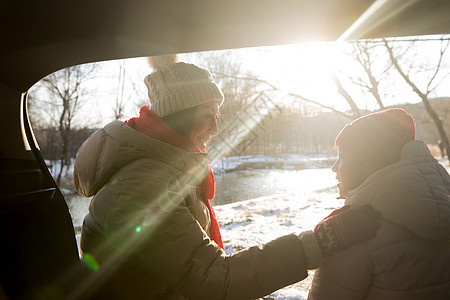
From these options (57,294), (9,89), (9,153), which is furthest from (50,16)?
(57,294)

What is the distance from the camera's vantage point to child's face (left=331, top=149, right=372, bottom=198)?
136 centimetres

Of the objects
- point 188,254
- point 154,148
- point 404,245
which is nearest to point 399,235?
point 404,245

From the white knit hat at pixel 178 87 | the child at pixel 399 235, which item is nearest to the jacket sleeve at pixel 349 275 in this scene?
the child at pixel 399 235

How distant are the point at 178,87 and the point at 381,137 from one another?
112 centimetres

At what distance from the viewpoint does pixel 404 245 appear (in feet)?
3.81

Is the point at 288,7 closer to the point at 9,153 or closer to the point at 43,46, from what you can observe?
the point at 43,46

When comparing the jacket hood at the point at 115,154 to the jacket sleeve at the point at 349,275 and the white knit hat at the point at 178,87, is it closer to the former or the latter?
the white knit hat at the point at 178,87

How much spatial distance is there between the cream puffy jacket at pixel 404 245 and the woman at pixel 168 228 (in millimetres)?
114

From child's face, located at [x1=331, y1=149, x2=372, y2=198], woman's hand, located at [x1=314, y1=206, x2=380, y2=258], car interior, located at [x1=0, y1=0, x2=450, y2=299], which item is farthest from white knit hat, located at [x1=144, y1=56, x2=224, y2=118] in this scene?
woman's hand, located at [x1=314, y1=206, x2=380, y2=258]

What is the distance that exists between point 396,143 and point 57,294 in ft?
5.60

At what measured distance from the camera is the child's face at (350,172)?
1357 mm

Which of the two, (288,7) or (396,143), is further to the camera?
(396,143)

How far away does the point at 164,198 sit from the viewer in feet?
3.49

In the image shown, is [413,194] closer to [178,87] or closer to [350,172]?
[350,172]
